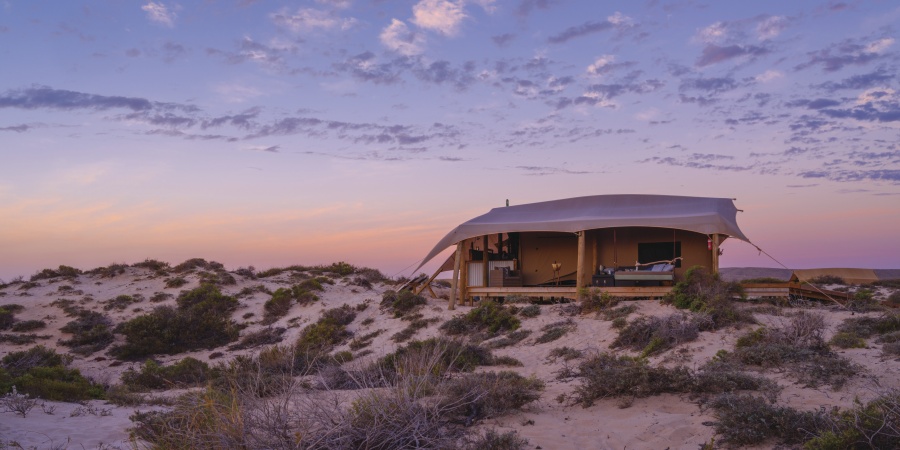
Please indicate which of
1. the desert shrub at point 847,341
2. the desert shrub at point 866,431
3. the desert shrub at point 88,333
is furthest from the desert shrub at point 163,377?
the desert shrub at point 847,341

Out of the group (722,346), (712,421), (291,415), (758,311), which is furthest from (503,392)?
(758,311)

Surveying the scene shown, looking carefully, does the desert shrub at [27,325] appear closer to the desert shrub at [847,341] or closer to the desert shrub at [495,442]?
the desert shrub at [495,442]

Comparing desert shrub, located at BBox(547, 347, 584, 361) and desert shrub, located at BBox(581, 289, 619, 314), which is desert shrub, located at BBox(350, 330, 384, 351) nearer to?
desert shrub, located at BBox(581, 289, 619, 314)

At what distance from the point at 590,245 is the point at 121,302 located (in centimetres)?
1638

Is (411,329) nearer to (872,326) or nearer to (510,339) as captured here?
(510,339)

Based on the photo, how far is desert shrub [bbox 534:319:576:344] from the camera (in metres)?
14.1

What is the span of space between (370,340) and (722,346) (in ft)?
30.2

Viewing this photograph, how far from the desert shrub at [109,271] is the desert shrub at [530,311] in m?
19.4

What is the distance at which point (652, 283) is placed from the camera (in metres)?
17.7

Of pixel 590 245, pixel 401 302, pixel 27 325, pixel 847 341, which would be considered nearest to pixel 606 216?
pixel 590 245

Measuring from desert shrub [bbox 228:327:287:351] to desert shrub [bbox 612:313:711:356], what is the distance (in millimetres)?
10609

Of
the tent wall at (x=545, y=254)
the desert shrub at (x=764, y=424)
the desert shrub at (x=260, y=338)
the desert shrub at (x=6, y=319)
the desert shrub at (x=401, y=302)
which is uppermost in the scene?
the tent wall at (x=545, y=254)

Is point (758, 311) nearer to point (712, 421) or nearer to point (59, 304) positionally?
point (712, 421)

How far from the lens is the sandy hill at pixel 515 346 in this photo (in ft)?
22.3
